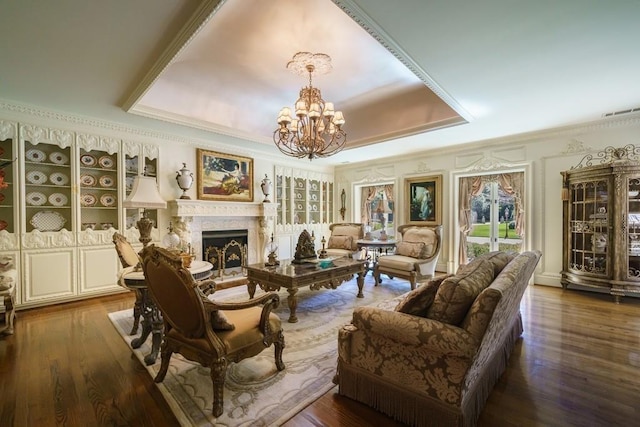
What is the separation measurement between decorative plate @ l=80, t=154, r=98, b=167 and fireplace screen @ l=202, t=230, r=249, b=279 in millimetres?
2107

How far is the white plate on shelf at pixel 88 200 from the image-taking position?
444 cm

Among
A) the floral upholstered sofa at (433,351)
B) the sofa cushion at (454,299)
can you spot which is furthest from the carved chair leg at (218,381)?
the sofa cushion at (454,299)

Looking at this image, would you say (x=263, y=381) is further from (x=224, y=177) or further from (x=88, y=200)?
(x=224, y=177)

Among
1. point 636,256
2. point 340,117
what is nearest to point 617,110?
point 636,256

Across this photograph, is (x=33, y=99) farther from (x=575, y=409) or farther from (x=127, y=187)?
(x=575, y=409)

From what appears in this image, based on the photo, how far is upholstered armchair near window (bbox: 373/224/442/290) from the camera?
15.3 feet

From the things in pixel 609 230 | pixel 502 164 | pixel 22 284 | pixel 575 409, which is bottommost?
pixel 575 409

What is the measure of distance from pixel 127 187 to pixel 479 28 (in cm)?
539

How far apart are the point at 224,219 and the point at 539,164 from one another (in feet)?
20.2

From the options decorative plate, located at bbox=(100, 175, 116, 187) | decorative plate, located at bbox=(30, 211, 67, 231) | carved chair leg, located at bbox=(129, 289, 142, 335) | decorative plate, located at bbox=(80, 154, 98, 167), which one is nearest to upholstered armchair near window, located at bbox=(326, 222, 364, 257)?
carved chair leg, located at bbox=(129, 289, 142, 335)

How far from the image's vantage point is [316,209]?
8.08 m

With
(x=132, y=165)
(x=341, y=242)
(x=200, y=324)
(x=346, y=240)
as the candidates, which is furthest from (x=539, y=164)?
(x=132, y=165)

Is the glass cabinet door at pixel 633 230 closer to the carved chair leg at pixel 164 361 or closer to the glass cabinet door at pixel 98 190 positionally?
the carved chair leg at pixel 164 361

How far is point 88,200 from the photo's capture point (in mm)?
4500
